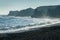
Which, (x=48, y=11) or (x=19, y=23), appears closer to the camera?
(x=19, y=23)

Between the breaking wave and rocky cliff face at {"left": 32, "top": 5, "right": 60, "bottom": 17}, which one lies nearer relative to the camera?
the breaking wave

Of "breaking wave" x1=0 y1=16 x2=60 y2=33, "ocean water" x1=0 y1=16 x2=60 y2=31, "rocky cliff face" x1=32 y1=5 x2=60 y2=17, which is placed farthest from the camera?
"rocky cliff face" x1=32 y1=5 x2=60 y2=17

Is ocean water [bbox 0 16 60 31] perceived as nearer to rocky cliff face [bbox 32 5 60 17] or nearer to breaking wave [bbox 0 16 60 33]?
breaking wave [bbox 0 16 60 33]

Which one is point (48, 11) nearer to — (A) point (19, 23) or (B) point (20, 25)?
(A) point (19, 23)

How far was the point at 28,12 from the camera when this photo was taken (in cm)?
16262

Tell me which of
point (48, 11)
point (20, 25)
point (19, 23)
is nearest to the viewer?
point (20, 25)

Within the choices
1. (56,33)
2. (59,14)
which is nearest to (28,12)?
(59,14)

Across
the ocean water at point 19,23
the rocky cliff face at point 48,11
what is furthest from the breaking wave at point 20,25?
the rocky cliff face at point 48,11

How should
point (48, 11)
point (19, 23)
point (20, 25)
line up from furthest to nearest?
1. point (48, 11)
2. point (19, 23)
3. point (20, 25)

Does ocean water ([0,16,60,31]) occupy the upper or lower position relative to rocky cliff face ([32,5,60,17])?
upper

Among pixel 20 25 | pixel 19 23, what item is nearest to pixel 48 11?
pixel 19 23

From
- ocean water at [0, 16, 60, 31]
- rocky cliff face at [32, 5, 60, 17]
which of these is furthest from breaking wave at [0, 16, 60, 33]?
rocky cliff face at [32, 5, 60, 17]

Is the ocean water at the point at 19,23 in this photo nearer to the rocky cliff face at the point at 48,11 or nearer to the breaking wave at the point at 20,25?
the breaking wave at the point at 20,25

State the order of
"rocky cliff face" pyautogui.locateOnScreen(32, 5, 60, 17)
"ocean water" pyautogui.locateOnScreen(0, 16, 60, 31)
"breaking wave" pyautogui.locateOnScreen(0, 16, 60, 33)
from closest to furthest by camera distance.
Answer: "breaking wave" pyautogui.locateOnScreen(0, 16, 60, 33) → "ocean water" pyautogui.locateOnScreen(0, 16, 60, 31) → "rocky cliff face" pyautogui.locateOnScreen(32, 5, 60, 17)
